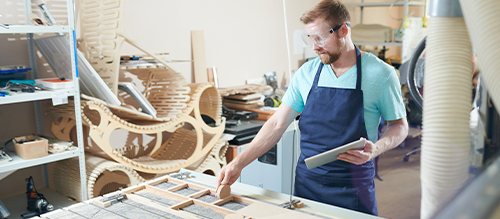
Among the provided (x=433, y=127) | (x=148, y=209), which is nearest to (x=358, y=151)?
(x=148, y=209)

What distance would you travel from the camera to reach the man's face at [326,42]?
158 cm

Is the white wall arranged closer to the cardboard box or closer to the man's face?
the cardboard box

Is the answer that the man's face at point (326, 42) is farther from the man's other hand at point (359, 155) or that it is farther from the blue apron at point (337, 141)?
the man's other hand at point (359, 155)

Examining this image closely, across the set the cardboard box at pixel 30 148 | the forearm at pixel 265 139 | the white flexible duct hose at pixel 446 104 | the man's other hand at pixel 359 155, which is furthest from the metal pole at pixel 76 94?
the white flexible duct hose at pixel 446 104

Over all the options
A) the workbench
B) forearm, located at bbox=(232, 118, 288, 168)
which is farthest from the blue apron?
the workbench

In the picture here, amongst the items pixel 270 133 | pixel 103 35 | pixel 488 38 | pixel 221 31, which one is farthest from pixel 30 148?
pixel 488 38

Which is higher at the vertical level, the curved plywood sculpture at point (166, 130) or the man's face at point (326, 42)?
the man's face at point (326, 42)

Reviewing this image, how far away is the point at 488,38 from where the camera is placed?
271 millimetres

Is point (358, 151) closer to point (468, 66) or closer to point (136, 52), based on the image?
point (468, 66)

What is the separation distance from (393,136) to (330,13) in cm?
55

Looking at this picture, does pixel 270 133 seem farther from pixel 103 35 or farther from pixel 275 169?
pixel 103 35

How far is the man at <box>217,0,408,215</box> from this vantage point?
156cm

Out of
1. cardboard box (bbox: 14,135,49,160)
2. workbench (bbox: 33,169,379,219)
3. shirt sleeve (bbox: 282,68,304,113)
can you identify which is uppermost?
shirt sleeve (bbox: 282,68,304,113)

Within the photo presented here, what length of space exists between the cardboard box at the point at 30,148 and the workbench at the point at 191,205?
31.4 inches
